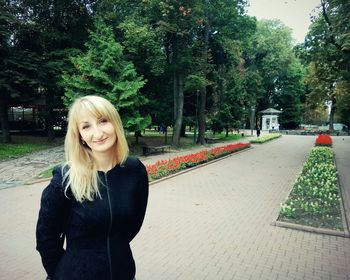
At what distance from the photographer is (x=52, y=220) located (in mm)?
2094

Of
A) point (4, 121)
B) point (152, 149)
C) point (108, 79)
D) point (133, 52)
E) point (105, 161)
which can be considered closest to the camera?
point (105, 161)

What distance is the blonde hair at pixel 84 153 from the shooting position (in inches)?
83.9

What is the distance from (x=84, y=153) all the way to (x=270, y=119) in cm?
6501

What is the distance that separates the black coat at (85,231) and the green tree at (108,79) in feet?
57.2

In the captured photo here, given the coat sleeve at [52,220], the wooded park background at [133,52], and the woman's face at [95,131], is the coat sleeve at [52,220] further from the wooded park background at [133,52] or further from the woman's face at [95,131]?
the wooded park background at [133,52]

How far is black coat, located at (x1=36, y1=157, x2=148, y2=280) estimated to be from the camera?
212 centimetres

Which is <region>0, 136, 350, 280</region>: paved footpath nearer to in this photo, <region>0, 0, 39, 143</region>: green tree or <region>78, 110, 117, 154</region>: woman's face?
<region>78, 110, 117, 154</region>: woman's face

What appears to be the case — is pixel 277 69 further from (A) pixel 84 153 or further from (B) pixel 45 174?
(A) pixel 84 153

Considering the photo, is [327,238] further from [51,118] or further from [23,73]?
[51,118]

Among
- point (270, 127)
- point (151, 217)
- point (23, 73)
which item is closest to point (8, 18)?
point (23, 73)

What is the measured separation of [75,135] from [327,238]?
673 cm

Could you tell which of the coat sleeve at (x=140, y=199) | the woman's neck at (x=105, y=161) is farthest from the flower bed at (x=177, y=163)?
the woman's neck at (x=105, y=161)

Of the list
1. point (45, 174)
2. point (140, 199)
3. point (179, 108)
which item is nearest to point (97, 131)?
point (140, 199)

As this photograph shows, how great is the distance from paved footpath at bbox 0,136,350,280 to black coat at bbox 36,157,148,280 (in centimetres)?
331
